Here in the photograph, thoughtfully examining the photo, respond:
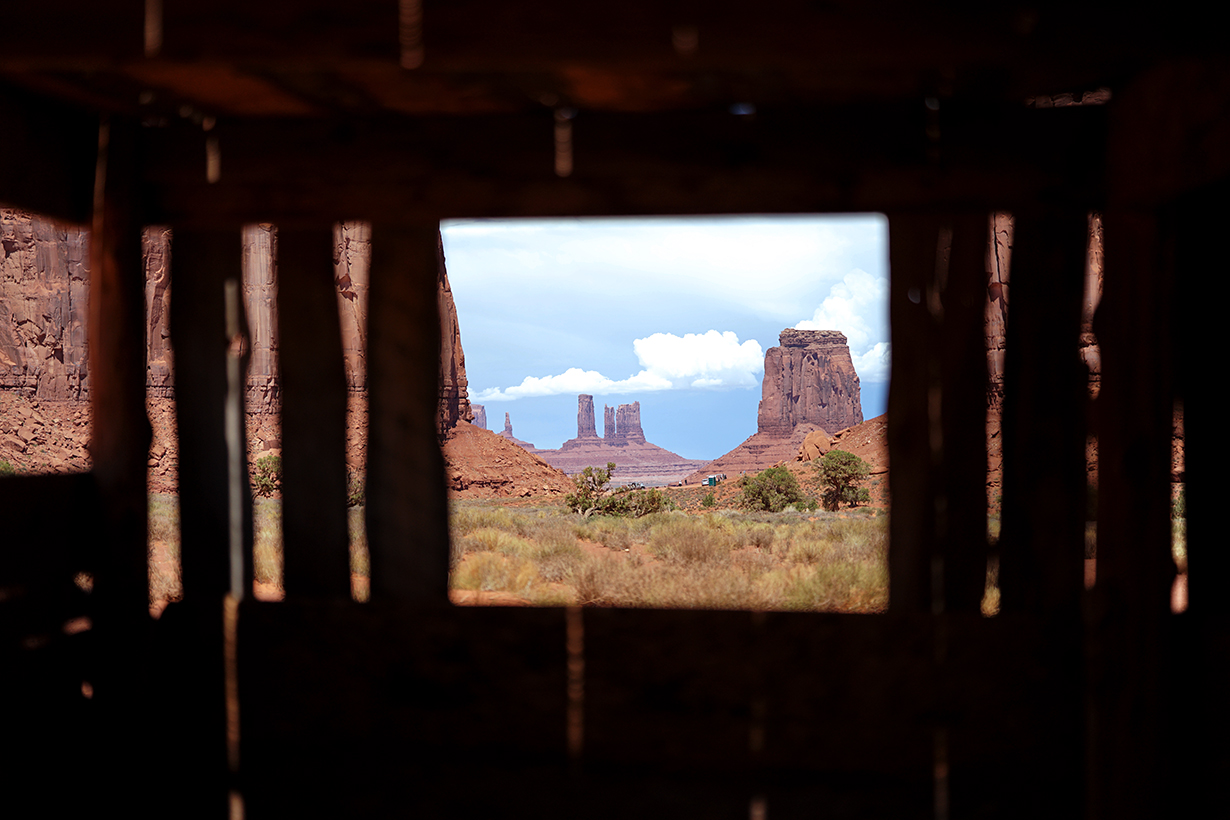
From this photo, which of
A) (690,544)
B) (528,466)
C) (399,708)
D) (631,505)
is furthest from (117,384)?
(528,466)

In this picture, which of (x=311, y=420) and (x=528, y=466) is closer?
(x=311, y=420)

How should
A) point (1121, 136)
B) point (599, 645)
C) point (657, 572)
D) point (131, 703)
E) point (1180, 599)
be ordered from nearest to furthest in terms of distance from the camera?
point (1121, 136), point (599, 645), point (131, 703), point (1180, 599), point (657, 572)

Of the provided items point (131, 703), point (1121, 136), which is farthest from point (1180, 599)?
point (131, 703)

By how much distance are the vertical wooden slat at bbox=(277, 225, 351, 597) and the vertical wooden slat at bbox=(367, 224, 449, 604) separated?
177mm

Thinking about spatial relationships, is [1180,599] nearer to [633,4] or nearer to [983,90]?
[983,90]

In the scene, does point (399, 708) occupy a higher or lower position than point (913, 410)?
lower

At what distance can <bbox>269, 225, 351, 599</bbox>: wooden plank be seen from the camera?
9.77 ft

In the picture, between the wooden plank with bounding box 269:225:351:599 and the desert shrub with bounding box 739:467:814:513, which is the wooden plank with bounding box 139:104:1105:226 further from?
the desert shrub with bounding box 739:467:814:513

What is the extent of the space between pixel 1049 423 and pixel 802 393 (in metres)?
81.2

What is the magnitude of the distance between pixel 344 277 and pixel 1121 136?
43.0 m

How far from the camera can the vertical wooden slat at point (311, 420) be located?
117 inches

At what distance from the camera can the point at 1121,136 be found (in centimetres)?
233

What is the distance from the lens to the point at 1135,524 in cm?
228

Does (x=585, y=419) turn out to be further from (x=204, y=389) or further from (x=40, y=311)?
(x=204, y=389)
